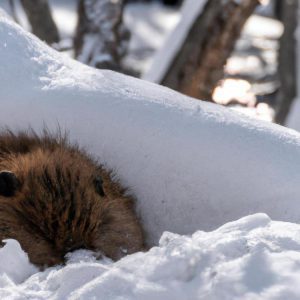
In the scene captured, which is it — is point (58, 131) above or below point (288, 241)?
above

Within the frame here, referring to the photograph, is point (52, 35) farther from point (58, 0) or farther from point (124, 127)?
point (58, 0)

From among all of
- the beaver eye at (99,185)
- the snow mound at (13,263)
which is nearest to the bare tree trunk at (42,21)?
the beaver eye at (99,185)

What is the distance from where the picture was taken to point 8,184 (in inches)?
97.3

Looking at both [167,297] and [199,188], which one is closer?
[167,297]

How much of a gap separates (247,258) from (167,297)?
20 cm

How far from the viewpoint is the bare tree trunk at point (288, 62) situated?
19.2 ft

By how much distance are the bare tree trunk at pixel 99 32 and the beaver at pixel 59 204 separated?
236 centimetres

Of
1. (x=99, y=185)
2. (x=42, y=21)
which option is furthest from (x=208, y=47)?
(x=99, y=185)

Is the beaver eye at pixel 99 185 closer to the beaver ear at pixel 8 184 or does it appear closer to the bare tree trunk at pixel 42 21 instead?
the beaver ear at pixel 8 184

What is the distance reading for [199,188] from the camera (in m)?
2.61

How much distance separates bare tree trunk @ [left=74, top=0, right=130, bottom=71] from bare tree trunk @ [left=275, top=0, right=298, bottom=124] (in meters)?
1.34

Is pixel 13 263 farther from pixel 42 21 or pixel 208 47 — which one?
pixel 42 21

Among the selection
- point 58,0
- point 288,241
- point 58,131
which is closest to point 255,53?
point 58,0

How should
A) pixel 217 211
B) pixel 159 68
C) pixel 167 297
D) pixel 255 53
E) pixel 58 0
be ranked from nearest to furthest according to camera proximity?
1. pixel 167 297
2. pixel 217 211
3. pixel 159 68
4. pixel 255 53
5. pixel 58 0
